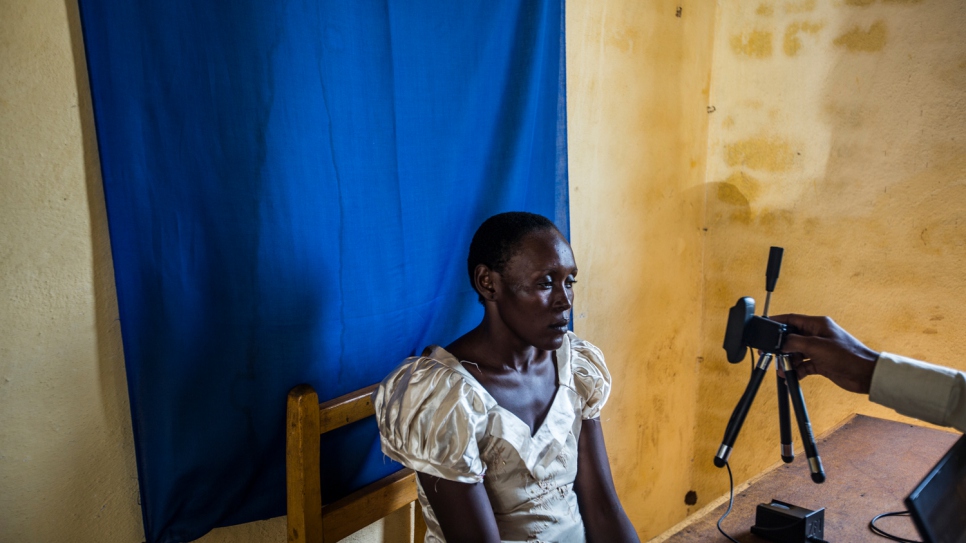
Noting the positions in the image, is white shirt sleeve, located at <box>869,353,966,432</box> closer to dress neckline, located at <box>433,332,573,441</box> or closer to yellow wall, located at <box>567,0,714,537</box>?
dress neckline, located at <box>433,332,573,441</box>

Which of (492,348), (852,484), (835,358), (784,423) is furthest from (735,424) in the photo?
(852,484)

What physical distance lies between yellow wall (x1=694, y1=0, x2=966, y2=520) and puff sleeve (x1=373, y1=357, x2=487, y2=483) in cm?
173

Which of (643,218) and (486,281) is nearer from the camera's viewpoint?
(486,281)

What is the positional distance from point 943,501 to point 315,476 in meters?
1.07

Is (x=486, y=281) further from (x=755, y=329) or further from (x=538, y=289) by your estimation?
(x=755, y=329)

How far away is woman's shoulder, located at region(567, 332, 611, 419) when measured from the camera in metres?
1.48

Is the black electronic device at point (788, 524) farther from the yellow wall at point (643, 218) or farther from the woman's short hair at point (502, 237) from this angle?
the yellow wall at point (643, 218)

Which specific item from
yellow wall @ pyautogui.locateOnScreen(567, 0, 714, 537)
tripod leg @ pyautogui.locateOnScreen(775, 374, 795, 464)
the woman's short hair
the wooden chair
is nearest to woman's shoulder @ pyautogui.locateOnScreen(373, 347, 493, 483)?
the wooden chair

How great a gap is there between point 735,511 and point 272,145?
1.22 meters

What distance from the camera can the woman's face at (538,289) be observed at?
1.32 metres

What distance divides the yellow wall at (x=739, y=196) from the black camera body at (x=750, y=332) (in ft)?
3.18

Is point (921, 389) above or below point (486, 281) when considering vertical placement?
below

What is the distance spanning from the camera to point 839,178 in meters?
2.34

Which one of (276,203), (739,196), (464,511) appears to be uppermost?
(276,203)
